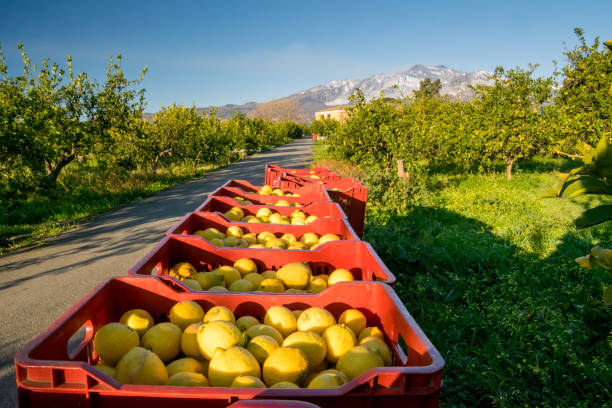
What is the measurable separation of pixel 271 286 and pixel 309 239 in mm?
900

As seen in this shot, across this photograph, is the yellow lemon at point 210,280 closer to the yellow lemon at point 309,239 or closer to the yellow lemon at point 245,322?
the yellow lemon at point 245,322

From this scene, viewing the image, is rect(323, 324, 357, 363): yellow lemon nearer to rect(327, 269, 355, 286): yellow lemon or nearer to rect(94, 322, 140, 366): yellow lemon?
rect(327, 269, 355, 286): yellow lemon

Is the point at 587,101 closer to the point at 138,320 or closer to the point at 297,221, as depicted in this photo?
the point at 297,221

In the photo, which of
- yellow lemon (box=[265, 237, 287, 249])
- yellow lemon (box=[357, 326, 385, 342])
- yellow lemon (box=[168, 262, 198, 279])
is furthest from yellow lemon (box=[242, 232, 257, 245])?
yellow lemon (box=[357, 326, 385, 342])

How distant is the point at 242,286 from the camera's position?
2043 mm

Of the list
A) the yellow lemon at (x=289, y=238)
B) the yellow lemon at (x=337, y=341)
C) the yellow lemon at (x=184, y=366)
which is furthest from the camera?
the yellow lemon at (x=289, y=238)

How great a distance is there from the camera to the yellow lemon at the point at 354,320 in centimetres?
164

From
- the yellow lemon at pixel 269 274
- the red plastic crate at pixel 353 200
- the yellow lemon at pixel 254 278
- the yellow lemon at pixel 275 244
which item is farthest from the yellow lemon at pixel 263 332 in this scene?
the red plastic crate at pixel 353 200

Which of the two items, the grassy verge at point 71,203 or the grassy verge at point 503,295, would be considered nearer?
the grassy verge at point 503,295

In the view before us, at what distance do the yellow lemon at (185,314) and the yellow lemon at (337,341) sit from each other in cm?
56

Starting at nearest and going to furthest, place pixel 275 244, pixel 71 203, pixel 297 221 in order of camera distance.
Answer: pixel 275 244
pixel 297 221
pixel 71 203

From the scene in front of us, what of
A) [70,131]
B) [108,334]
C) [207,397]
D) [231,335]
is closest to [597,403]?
[231,335]

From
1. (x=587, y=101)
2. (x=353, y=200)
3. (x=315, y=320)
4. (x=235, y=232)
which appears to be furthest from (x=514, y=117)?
(x=315, y=320)

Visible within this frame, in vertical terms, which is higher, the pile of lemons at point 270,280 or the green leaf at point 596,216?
the green leaf at point 596,216
